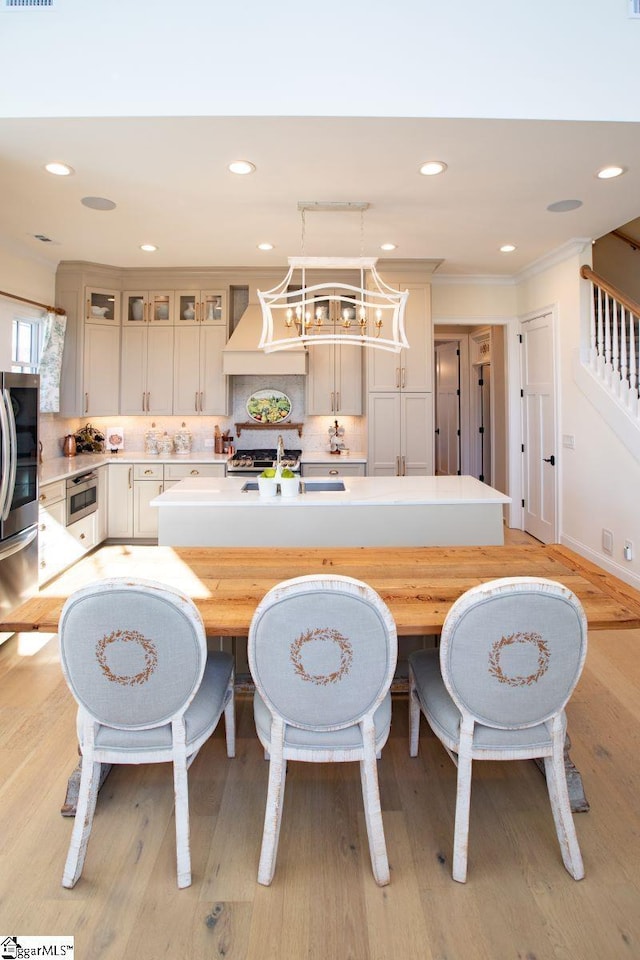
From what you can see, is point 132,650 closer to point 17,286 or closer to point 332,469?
point 332,469

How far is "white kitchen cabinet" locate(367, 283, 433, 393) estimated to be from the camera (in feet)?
17.5

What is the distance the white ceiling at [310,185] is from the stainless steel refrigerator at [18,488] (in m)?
1.34

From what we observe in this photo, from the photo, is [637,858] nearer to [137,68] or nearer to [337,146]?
[337,146]

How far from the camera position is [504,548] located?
2.52m

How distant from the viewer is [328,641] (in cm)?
147

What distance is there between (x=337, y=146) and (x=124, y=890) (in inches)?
A: 132

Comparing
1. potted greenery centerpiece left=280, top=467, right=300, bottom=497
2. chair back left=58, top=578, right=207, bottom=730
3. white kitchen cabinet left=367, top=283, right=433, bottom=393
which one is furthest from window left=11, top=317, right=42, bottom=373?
chair back left=58, top=578, right=207, bottom=730


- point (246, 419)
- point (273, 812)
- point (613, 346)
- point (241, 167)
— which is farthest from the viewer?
point (246, 419)

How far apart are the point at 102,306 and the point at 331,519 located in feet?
12.2

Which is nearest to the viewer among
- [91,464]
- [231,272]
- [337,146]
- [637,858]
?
[637,858]

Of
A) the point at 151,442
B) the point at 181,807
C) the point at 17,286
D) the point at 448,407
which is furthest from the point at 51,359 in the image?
the point at 448,407

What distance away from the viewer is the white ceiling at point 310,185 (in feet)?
9.11

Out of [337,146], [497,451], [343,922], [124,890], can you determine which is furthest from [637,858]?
[497,451]

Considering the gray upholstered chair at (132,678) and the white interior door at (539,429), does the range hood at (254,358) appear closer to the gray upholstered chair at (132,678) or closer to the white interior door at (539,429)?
the white interior door at (539,429)
